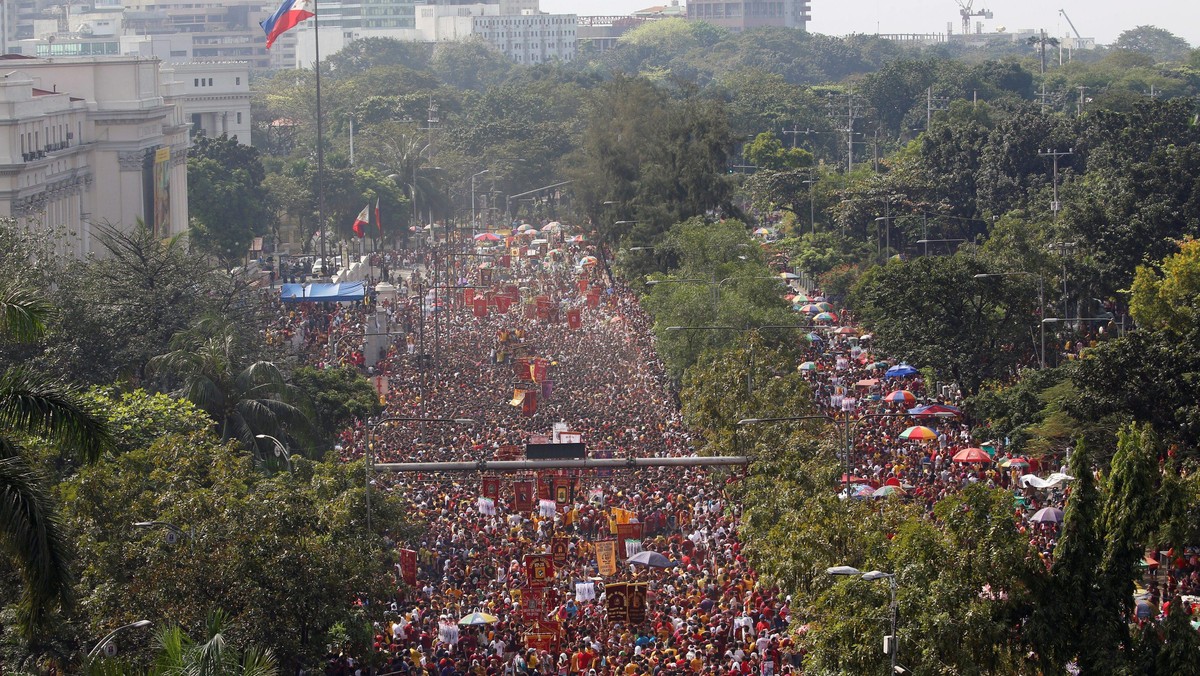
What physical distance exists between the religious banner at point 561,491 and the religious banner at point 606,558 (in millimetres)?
5888

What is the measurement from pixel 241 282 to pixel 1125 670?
3716cm

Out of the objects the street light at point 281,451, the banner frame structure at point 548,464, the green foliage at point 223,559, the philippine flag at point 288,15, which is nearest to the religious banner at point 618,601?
the green foliage at point 223,559

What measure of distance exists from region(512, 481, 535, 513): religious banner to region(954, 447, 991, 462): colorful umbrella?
1099cm

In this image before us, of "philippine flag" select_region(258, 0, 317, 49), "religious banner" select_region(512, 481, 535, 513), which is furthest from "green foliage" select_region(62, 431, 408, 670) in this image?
"philippine flag" select_region(258, 0, 317, 49)

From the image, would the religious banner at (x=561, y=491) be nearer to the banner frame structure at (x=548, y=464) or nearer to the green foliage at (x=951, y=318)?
the banner frame structure at (x=548, y=464)

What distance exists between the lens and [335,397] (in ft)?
170

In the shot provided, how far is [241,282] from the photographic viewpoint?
58.3m

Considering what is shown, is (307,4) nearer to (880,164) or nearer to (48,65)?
(48,65)

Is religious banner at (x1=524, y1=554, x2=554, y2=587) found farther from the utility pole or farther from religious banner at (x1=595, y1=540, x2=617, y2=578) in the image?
the utility pole

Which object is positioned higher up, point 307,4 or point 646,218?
point 307,4

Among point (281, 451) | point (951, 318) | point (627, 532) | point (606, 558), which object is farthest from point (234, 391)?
point (951, 318)

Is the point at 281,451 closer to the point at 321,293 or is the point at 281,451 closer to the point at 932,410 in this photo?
the point at 932,410

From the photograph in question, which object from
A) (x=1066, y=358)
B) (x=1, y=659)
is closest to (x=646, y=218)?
(x=1066, y=358)

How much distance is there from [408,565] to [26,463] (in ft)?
57.9
